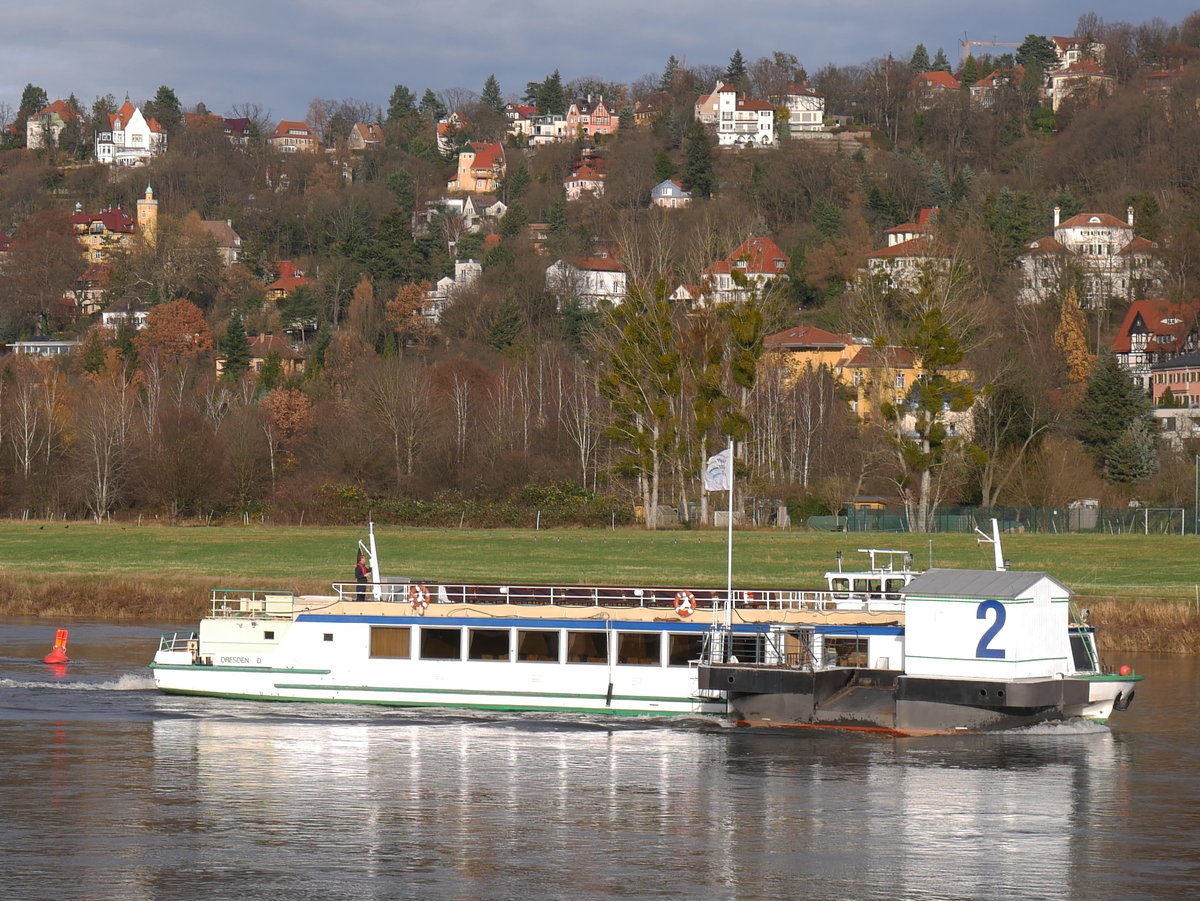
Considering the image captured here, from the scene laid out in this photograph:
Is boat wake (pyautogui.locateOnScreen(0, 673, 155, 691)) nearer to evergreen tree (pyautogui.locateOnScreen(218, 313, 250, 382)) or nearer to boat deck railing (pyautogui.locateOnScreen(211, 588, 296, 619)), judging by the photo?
boat deck railing (pyautogui.locateOnScreen(211, 588, 296, 619))

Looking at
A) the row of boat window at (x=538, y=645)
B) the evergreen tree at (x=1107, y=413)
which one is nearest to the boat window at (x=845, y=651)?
the row of boat window at (x=538, y=645)

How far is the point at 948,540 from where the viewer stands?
84.6m

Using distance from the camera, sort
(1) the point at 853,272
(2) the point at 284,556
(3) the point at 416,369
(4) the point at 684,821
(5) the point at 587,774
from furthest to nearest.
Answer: (1) the point at 853,272, (3) the point at 416,369, (2) the point at 284,556, (5) the point at 587,774, (4) the point at 684,821

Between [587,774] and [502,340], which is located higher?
[502,340]

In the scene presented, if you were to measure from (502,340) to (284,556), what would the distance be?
298ft

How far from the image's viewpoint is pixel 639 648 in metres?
42.9

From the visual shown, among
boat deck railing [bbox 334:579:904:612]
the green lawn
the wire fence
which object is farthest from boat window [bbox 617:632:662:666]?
the wire fence

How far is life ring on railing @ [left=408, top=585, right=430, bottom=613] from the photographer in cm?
4434

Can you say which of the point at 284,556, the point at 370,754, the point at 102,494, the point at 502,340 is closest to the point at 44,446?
the point at 102,494

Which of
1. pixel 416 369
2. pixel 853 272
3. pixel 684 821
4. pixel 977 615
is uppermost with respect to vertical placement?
pixel 853 272

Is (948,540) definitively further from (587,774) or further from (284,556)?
(587,774)

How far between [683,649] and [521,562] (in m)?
32.8

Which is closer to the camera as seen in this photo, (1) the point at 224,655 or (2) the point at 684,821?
(2) the point at 684,821

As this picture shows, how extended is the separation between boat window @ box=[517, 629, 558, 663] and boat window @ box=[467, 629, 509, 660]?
394 mm
